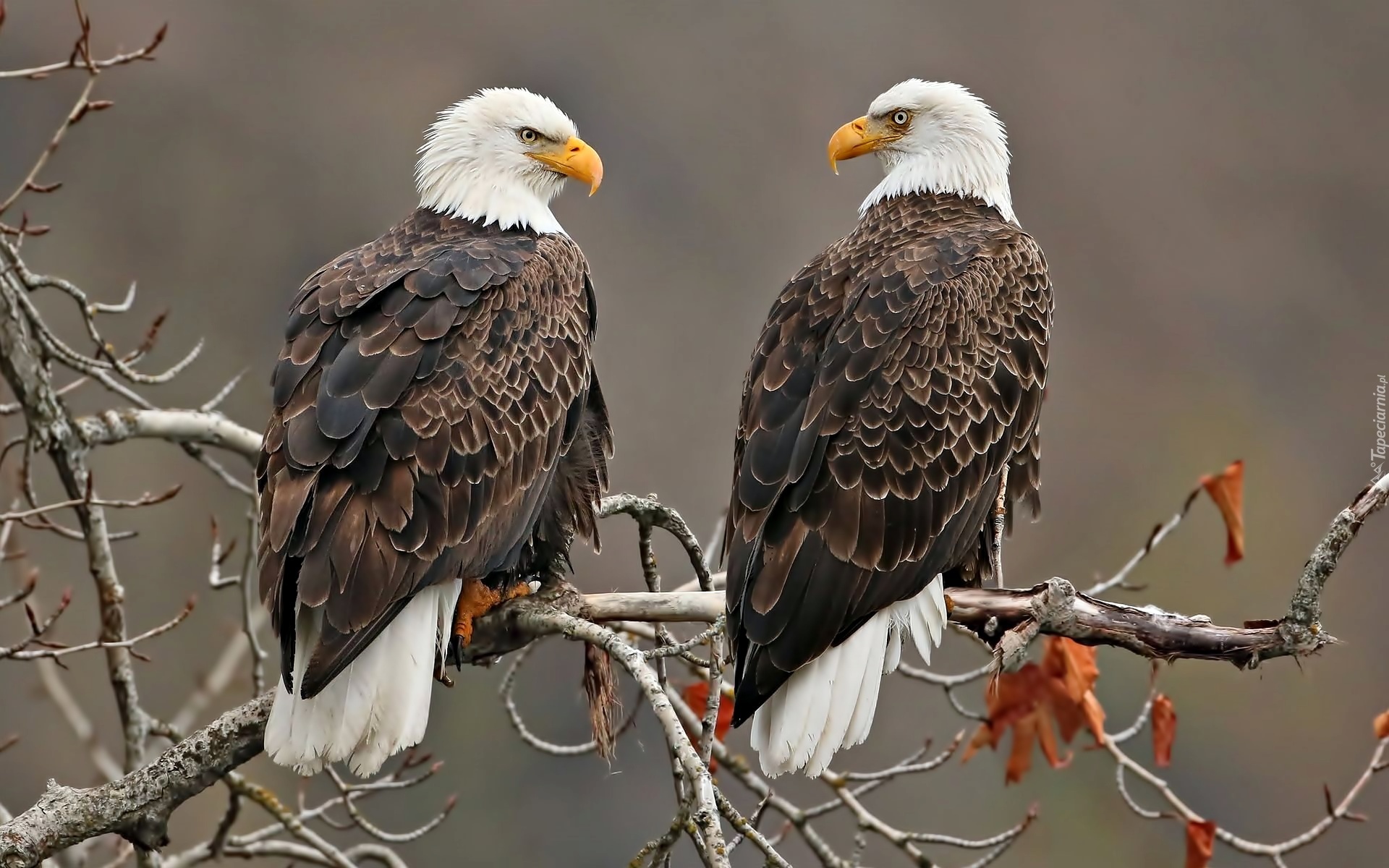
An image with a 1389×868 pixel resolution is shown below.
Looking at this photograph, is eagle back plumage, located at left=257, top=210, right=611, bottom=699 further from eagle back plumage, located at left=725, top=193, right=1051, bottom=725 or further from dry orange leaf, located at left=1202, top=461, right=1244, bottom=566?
dry orange leaf, located at left=1202, top=461, right=1244, bottom=566

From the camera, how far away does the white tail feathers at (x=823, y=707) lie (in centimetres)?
376

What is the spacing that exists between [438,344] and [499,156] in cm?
109

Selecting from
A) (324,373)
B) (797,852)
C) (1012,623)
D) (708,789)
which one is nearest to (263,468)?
(324,373)

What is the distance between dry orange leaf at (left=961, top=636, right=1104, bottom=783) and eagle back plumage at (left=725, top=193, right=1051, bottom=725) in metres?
0.34

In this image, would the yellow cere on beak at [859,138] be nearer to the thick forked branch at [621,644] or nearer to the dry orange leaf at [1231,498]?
the dry orange leaf at [1231,498]

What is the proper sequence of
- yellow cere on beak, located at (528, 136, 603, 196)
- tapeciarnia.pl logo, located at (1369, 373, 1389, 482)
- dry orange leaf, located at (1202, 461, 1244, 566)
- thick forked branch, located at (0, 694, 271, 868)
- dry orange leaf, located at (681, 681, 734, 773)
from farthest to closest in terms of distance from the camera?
yellow cere on beak, located at (528, 136, 603, 196) < dry orange leaf, located at (681, 681, 734, 773) < dry orange leaf, located at (1202, 461, 1244, 566) < thick forked branch, located at (0, 694, 271, 868) < tapeciarnia.pl logo, located at (1369, 373, 1389, 482)

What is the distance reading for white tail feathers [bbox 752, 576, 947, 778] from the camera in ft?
12.3

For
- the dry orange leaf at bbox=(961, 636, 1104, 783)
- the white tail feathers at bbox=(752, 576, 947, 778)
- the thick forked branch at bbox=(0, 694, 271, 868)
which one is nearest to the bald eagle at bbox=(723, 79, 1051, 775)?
the white tail feathers at bbox=(752, 576, 947, 778)

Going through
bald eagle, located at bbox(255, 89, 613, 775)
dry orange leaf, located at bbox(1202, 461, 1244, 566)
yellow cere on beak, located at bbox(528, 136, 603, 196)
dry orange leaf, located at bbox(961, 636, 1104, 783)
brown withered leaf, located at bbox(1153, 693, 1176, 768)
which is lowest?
brown withered leaf, located at bbox(1153, 693, 1176, 768)

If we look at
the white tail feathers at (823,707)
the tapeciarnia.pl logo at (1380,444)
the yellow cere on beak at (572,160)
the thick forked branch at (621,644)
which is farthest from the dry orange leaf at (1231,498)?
the yellow cere on beak at (572,160)

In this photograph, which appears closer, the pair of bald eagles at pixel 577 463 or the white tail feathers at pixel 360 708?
the white tail feathers at pixel 360 708

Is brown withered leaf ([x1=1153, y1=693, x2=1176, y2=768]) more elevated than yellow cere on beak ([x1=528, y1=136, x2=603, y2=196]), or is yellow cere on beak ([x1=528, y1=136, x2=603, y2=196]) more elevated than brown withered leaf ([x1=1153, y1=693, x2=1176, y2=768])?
yellow cere on beak ([x1=528, y1=136, x2=603, y2=196])

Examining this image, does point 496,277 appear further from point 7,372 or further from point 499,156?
point 7,372

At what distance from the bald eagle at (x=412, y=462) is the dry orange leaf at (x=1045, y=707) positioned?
1.32 meters
